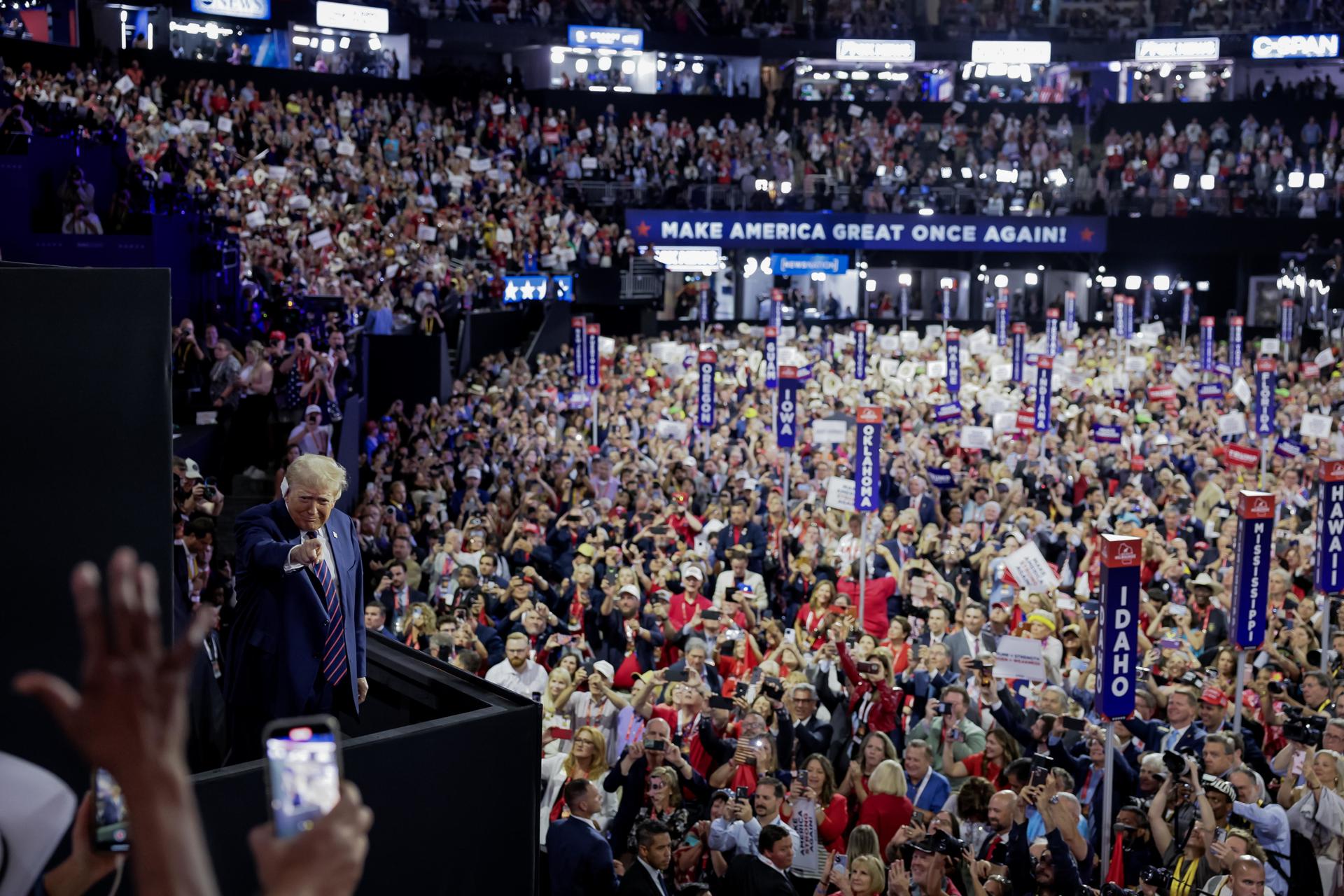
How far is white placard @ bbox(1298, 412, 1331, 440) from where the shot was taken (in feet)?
64.6

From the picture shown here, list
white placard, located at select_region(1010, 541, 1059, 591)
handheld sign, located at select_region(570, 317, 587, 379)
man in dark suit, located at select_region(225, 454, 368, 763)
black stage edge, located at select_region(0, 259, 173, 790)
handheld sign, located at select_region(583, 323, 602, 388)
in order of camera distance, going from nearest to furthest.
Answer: black stage edge, located at select_region(0, 259, 173, 790)
man in dark suit, located at select_region(225, 454, 368, 763)
white placard, located at select_region(1010, 541, 1059, 591)
handheld sign, located at select_region(583, 323, 602, 388)
handheld sign, located at select_region(570, 317, 587, 379)

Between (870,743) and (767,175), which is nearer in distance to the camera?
(870,743)

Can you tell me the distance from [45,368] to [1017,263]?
42722mm

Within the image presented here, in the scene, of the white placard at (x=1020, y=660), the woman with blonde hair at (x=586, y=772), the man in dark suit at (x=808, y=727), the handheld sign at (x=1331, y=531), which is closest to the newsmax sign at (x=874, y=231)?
the handheld sign at (x=1331, y=531)

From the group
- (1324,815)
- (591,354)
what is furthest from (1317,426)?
(1324,815)

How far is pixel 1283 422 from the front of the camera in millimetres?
23031

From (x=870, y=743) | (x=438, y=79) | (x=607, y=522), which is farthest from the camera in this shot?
(x=438, y=79)

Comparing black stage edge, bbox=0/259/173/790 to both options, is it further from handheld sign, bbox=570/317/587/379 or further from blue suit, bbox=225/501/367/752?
handheld sign, bbox=570/317/587/379

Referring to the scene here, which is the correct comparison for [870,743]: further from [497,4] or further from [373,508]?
[497,4]

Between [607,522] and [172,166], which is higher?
[172,166]

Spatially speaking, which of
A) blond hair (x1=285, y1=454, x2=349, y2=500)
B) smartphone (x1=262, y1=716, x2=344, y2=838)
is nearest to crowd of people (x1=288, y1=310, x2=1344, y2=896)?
blond hair (x1=285, y1=454, x2=349, y2=500)

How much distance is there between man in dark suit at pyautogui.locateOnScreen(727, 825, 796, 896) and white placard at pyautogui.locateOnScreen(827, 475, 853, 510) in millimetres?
7593

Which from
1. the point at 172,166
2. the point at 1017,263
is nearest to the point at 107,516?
the point at 172,166

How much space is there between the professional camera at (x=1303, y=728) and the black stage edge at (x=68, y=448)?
704cm
